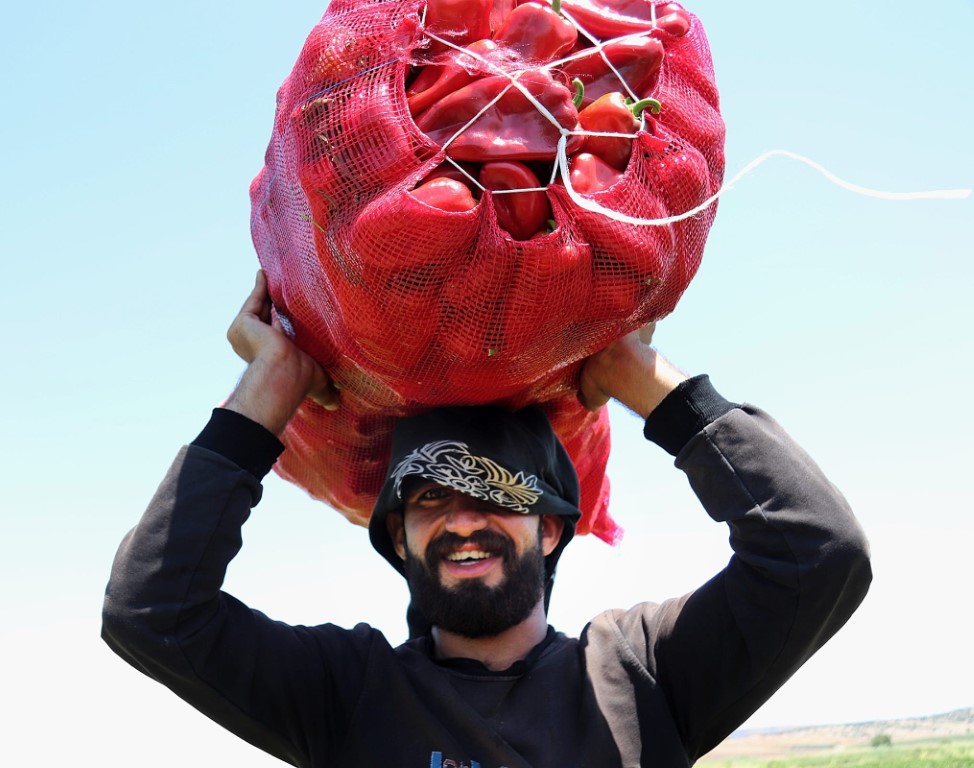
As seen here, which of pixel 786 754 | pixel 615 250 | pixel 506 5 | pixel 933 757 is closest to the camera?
pixel 615 250

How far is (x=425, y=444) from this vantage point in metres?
1.73

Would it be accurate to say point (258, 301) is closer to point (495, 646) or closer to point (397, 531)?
point (397, 531)

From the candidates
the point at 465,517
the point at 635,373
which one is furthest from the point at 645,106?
the point at 465,517

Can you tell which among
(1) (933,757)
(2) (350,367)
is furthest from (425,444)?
(1) (933,757)

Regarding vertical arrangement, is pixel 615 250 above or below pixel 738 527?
above

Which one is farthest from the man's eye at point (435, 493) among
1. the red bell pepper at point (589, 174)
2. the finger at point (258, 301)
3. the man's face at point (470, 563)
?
the red bell pepper at point (589, 174)

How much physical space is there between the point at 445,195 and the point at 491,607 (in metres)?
0.73

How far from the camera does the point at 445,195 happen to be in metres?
1.39

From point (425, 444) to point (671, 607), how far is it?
0.50m

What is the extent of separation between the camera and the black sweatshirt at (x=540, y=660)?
156cm

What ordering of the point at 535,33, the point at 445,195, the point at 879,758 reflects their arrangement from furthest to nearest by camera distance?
the point at 879,758, the point at 535,33, the point at 445,195

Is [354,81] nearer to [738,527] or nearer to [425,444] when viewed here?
[425,444]

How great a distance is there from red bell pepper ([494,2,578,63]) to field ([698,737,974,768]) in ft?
6.01

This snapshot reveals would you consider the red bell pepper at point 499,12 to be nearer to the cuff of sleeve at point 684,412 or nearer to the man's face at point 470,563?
the cuff of sleeve at point 684,412
